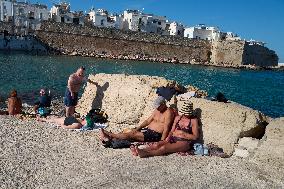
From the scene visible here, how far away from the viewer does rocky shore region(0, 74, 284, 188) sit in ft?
22.1

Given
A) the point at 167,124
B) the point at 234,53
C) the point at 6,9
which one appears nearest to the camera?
the point at 167,124

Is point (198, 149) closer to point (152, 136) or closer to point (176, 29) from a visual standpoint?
point (152, 136)

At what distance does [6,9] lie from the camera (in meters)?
65.8

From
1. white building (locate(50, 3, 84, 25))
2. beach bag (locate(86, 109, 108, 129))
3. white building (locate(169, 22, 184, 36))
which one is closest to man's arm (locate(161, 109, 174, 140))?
beach bag (locate(86, 109, 108, 129))

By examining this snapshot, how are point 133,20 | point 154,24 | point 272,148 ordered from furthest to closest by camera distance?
point 154,24, point 133,20, point 272,148

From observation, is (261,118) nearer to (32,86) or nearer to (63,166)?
(63,166)

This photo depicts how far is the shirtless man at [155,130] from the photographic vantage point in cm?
873

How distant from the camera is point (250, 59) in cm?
7800

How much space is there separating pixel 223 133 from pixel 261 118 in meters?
0.98

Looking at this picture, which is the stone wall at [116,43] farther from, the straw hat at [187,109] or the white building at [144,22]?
the straw hat at [187,109]

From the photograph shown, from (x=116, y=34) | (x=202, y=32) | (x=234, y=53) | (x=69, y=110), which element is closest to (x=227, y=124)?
(x=69, y=110)

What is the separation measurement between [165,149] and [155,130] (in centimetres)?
86

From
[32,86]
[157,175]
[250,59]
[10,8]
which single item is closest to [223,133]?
[157,175]

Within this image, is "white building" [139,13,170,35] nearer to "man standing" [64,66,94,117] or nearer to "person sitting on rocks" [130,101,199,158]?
"man standing" [64,66,94,117]
